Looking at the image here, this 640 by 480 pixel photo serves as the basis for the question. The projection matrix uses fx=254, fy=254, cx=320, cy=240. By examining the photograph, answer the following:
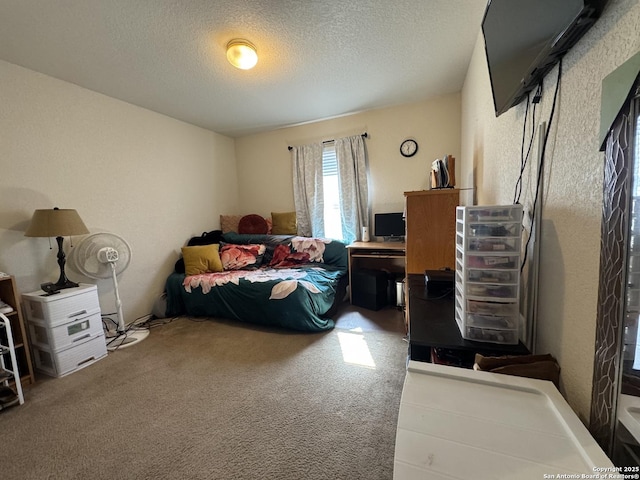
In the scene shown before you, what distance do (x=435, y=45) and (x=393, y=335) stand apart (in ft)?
8.35

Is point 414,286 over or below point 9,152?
below

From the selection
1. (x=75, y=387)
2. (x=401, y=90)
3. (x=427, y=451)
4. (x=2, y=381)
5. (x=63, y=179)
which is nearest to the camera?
(x=427, y=451)

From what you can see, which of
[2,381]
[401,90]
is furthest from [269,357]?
[401,90]

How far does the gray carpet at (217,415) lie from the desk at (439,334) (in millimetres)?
614

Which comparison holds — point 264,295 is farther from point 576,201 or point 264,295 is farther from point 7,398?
point 576,201

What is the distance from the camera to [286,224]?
3994 millimetres

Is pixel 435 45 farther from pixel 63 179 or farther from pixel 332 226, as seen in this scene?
pixel 63 179

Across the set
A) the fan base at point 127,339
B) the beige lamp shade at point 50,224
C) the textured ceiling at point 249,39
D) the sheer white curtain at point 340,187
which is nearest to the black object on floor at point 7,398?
the fan base at point 127,339

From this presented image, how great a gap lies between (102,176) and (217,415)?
8.61ft

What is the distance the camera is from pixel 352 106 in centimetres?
329

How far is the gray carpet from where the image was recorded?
125 centimetres

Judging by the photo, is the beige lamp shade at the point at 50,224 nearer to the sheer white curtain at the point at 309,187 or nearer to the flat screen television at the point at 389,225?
the sheer white curtain at the point at 309,187

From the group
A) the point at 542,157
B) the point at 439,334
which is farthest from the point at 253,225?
the point at 542,157

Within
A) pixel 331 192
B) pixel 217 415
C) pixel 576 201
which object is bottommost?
pixel 217 415
